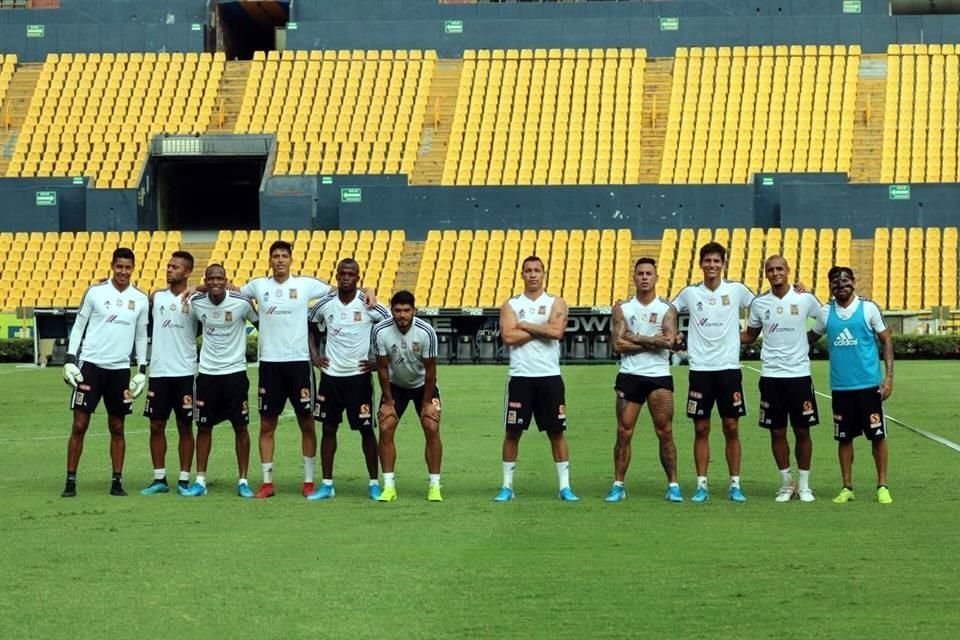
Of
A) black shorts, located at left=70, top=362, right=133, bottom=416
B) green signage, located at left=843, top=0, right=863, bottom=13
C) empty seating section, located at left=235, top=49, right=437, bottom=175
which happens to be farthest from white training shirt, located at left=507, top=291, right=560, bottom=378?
green signage, located at left=843, top=0, right=863, bottom=13

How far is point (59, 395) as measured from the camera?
2964cm

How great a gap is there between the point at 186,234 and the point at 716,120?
15.9 m

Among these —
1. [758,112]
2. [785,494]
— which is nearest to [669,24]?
[758,112]

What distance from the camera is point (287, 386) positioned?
15.2 metres

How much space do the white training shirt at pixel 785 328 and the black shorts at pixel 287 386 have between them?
372cm

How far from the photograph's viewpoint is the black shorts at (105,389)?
15242 mm

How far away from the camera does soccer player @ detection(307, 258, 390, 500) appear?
48.8ft

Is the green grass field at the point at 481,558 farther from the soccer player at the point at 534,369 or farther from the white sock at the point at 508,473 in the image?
the soccer player at the point at 534,369

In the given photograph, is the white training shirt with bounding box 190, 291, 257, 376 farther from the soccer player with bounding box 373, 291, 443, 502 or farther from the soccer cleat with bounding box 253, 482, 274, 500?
the soccer player with bounding box 373, 291, 443, 502

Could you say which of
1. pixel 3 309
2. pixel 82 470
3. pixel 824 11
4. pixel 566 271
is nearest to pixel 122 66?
pixel 3 309

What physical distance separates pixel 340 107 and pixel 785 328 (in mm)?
41323

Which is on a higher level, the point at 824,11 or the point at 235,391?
the point at 824,11

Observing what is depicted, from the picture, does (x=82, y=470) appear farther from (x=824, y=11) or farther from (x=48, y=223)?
(x=824, y=11)

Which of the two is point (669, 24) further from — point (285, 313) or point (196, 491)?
point (196, 491)
